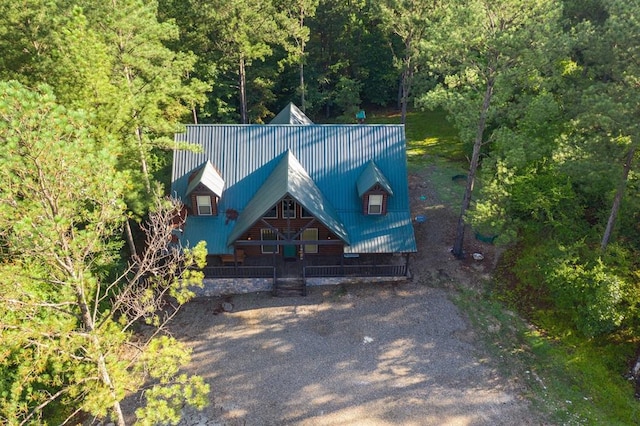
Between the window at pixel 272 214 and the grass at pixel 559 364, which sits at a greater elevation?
the window at pixel 272 214

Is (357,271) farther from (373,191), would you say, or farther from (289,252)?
(373,191)

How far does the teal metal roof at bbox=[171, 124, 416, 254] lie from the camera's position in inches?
952

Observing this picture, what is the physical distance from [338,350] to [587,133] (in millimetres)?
15684

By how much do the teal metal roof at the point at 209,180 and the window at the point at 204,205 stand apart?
640 mm

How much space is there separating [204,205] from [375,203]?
9.83 metres

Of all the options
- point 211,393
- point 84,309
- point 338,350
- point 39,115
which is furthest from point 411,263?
point 39,115

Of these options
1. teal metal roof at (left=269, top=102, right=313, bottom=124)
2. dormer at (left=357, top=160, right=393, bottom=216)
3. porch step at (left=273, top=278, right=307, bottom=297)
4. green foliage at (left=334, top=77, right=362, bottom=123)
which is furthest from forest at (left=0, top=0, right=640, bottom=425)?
green foliage at (left=334, top=77, right=362, bottom=123)

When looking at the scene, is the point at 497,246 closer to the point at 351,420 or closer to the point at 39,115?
the point at 351,420

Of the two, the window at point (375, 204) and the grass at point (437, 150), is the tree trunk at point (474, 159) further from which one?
the grass at point (437, 150)

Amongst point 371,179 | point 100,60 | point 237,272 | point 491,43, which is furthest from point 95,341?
point 491,43

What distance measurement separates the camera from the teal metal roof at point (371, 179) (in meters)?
24.0

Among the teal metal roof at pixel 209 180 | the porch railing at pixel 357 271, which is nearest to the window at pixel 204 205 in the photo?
the teal metal roof at pixel 209 180

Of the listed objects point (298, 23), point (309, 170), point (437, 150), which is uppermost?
point (298, 23)

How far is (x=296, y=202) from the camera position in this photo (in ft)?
75.5
